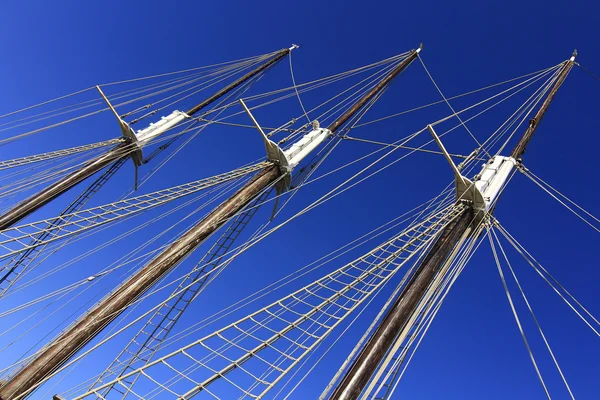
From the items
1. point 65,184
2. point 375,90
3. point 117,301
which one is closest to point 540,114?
point 375,90

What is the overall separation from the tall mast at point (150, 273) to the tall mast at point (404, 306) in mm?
5644

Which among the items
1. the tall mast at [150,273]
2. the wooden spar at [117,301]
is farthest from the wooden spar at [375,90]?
the wooden spar at [117,301]

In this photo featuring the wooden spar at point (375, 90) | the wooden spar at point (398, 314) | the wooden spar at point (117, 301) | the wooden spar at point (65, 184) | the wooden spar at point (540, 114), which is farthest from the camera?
the wooden spar at point (375, 90)

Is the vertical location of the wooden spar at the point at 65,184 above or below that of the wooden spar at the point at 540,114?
below

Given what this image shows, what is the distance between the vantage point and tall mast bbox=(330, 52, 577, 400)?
296 inches

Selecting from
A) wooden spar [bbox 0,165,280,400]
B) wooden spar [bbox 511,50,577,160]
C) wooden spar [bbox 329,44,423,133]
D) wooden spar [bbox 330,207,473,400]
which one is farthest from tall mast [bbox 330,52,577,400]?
wooden spar [bbox 329,44,423,133]

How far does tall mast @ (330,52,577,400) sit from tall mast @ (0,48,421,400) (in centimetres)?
564

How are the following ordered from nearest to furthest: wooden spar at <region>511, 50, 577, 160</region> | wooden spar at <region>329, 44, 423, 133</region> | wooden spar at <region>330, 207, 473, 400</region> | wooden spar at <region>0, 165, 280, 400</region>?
wooden spar at <region>330, 207, 473, 400</region> → wooden spar at <region>0, 165, 280, 400</region> → wooden spar at <region>511, 50, 577, 160</region> → wooden spar at <region>329, 44, 423, 133</region>

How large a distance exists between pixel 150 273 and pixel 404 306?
6.31 m

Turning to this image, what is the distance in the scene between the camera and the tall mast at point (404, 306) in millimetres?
7512

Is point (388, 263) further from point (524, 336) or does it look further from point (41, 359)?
point (41, 359)

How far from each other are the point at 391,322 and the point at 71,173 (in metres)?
14.1

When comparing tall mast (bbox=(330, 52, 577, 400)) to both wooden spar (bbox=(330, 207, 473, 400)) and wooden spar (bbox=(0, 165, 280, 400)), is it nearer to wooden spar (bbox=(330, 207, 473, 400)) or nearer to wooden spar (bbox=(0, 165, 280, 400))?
wooden spar (bbox=(330, 207, 473, 400))

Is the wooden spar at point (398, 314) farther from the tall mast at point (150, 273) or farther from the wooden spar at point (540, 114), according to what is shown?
the tall mast at point (150, 273)
